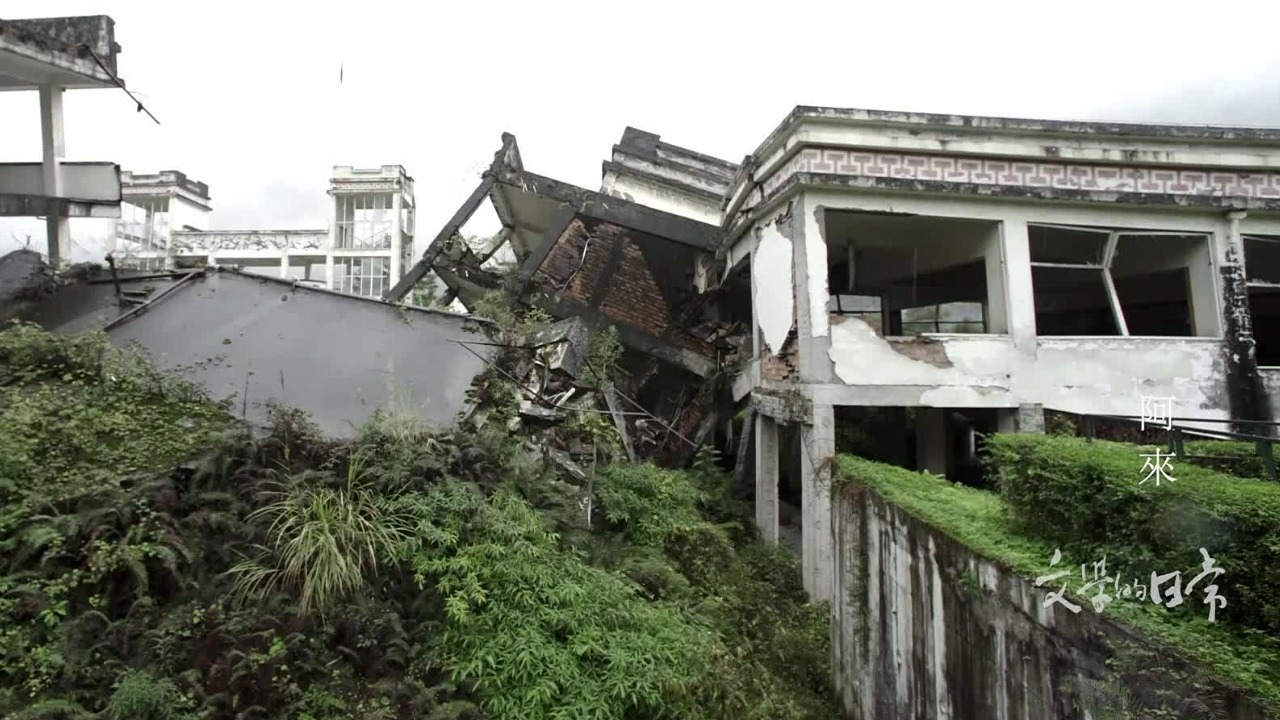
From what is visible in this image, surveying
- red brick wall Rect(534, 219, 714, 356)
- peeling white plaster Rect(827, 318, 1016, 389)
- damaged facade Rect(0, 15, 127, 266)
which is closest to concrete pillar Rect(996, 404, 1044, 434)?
peeling white plaster Rect(827, 318, 1016, 389)

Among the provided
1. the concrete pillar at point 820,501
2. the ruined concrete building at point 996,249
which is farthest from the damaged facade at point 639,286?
the concrete pillar at point 820,501

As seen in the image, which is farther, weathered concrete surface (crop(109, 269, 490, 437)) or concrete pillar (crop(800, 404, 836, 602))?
concrete pillar (crop(800, 404, 836, 602))

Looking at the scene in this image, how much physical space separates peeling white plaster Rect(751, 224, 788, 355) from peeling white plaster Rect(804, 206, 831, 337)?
0.11m

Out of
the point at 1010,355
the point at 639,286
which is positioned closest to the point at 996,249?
the point at 1010,355

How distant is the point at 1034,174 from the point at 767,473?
5241 mm

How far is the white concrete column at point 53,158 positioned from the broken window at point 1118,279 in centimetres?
1481

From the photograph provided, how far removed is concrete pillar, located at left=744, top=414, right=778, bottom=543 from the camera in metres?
9.46

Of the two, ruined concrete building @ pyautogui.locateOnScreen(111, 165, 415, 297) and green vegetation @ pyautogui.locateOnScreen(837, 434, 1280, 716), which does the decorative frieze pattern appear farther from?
ruined concrete building @ pyautogui.locateOnScreen(111, 165, 415, 297)

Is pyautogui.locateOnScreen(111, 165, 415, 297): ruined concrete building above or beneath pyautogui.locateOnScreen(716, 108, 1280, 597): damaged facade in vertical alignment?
above

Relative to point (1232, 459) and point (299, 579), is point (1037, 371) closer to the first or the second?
point (1232, 459)

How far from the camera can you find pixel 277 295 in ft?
25.7

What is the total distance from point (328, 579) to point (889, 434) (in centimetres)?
1023

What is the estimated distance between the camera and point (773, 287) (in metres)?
8.51

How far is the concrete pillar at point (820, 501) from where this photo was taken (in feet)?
23.7
